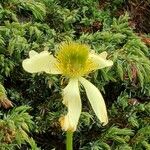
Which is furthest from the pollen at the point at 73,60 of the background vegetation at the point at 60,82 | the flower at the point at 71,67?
the background vegetation at the point at 60,82

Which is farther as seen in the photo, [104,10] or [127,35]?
[104,10]

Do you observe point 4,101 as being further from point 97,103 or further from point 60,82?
point 97,103

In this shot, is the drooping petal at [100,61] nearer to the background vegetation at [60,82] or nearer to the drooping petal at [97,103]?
the drooping petal at [97,103]

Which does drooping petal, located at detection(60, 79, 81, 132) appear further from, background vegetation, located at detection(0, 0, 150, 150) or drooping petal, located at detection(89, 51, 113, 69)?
background vegetation, located at detection(0, 0, 150, 150)

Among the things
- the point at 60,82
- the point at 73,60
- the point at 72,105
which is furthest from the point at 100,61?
the point at 60,82

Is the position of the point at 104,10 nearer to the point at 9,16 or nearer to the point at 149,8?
the point at 149,8

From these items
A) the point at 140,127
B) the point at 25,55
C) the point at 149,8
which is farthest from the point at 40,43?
the point at 149,8

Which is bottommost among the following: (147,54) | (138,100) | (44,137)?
(44,137)

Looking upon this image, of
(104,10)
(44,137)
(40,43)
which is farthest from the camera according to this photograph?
(104,10)
